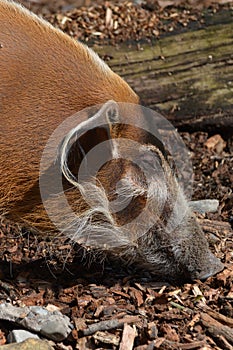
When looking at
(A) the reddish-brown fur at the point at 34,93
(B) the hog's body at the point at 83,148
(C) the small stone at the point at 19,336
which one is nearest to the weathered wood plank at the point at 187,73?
(B) the hog's body at the point at 83,148

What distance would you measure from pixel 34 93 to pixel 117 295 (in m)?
1.19

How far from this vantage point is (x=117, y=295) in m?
4.07

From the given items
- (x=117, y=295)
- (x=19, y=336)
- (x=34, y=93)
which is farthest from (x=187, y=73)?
(x=19, y=336)

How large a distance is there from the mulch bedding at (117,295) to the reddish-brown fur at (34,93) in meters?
0.51

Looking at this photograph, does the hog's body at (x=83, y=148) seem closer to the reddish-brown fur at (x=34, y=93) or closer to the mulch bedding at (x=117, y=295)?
the reddish-brown fur at (x=34, y=93)

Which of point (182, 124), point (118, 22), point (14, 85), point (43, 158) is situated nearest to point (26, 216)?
point (43, 158)

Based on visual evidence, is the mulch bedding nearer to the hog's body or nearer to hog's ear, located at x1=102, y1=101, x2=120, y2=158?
the hog's body

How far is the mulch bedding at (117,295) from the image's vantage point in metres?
3.63

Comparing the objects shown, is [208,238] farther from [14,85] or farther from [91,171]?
[14,85]

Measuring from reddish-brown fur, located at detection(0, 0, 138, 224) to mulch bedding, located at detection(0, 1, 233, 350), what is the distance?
1.66ft

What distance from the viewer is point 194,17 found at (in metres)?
6.23

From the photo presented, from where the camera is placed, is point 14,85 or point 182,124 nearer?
point 14,85

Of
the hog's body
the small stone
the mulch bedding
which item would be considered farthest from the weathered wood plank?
the small stone

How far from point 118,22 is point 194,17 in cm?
64
